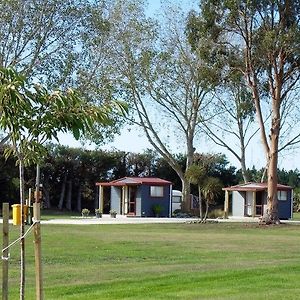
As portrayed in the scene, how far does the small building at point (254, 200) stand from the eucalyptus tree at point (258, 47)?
1221 centimetres

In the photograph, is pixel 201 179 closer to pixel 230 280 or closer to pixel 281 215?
pixel 281 215

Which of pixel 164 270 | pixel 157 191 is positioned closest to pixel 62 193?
pixel 157 191

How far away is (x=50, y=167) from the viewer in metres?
52.1

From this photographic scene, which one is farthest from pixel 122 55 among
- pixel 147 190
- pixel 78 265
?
pixel 78 265

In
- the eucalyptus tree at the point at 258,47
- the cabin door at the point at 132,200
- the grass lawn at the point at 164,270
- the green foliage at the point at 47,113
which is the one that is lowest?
the grass lawn at the point at 164,270

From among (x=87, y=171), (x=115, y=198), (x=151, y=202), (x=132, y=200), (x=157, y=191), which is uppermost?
(x=87, y=171)

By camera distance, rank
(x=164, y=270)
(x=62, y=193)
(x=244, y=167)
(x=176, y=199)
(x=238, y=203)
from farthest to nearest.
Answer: (x=244, y=167) → (x=62, y=193) → (x=176, y=199) → (x=238, y=203) → (x=164, y=270)

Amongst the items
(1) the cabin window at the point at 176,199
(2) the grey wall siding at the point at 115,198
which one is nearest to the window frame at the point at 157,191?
(2) the grey wall siding at the point at 115,198

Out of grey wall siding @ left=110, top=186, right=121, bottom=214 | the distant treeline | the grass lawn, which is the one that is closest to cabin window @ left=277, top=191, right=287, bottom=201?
the distant treeline

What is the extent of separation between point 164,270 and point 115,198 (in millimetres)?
37499

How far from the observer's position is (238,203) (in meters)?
49.8

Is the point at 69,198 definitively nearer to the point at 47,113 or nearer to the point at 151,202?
the point at 151,202

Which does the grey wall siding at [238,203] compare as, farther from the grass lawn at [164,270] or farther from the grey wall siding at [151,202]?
the grass lawn at [164,270]

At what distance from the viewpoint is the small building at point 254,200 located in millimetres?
47594
